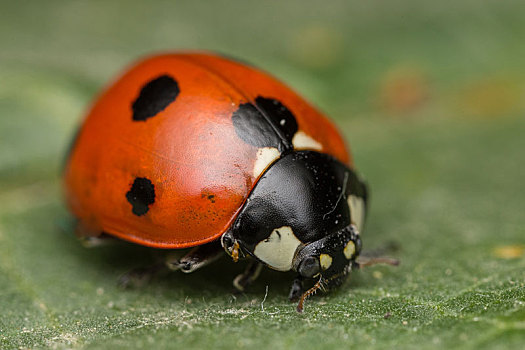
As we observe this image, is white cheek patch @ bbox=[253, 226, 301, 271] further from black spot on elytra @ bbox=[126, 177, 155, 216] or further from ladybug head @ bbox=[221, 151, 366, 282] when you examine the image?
black spot on elytra @ bbox=[126, 177, 155, 216]

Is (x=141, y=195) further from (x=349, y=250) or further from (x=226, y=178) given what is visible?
(x=349, y=250)

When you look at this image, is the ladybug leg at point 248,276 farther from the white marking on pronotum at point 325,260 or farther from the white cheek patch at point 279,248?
the white marking on pronotum at point 325,260

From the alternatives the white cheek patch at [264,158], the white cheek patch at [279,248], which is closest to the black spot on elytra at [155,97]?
the white cheek patch at [264,158]

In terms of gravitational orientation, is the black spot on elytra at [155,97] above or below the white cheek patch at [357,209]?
above

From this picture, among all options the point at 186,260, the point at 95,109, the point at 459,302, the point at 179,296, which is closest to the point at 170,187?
the point at 186,260

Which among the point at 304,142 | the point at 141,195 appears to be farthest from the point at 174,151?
the point at 304,142

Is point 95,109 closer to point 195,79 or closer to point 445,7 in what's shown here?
point 195,79

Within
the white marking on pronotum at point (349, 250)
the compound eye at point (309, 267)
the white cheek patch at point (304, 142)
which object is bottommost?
the compound eye at point (309, 267)
